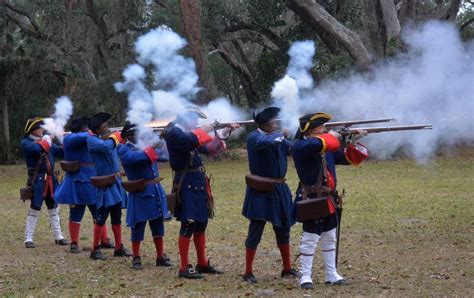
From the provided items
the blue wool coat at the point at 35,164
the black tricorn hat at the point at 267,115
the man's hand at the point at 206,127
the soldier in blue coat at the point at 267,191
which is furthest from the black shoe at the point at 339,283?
the blue wool coat at the point at 35,164

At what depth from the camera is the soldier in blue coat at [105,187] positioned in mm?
11045

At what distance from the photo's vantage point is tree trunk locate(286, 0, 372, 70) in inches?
1132

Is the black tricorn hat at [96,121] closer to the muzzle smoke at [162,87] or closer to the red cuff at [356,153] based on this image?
the muzzle smoke at [162,87]

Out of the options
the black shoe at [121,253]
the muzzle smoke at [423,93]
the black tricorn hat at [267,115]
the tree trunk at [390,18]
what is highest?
the tree trunk at [390,18]

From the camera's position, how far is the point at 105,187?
36.4 feet

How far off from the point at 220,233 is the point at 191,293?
16.2ft

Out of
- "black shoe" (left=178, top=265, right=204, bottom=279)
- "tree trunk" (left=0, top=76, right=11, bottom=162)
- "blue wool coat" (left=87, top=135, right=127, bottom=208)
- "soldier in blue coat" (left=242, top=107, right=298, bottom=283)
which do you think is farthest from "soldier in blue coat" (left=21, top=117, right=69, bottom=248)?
"tree trunk" (left=0, top=76, right=11, bottom=162)

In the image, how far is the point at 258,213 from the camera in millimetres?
9047

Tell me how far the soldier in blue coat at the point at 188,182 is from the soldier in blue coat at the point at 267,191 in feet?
2.14

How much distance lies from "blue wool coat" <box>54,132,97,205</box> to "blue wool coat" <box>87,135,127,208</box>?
49cm

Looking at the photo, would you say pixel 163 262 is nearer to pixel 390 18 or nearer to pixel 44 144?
pixel 44 144

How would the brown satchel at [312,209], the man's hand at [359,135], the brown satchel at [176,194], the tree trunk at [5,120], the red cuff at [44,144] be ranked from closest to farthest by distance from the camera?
1. the brown satchel at [312,209]
2. the man's hand at [359,135]
3. the brown satchel at [176,194]
4. the red cuff at [44,144]
5. the tree trunk at [5,120]

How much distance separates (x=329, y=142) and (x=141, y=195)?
3.08m

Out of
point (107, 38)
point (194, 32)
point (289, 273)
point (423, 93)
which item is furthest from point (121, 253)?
point (107, 38)
